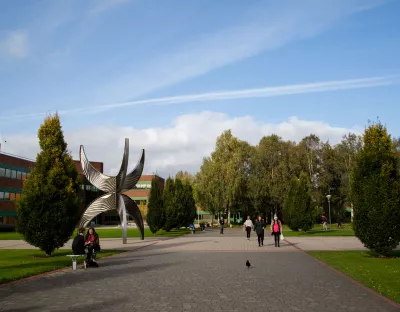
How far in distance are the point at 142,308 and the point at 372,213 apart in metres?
11.7

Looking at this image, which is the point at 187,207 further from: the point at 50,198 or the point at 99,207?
the point at 50,198

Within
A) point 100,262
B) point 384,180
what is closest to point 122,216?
point 100,262

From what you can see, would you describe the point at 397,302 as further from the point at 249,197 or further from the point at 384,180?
the point at 249,197

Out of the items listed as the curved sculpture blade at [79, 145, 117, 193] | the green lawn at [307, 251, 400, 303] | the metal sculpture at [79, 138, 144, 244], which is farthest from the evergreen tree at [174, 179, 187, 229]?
the green lawn at [307, 251, 400, 303]

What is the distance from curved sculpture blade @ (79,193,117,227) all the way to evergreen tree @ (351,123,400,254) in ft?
58.4

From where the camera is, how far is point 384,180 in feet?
55.2

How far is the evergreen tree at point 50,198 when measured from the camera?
19312 millimetres

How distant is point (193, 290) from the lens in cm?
995

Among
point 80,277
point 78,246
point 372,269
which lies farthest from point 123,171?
point 372,269

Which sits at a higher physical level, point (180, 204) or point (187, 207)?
point (180, 204)

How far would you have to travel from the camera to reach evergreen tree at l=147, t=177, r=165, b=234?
137 feet

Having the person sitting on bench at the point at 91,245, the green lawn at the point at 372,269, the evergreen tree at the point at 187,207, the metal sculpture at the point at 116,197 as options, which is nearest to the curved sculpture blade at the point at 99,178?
the metal sculpture at the point at 116,197

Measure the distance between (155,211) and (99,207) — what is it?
12.5 meters

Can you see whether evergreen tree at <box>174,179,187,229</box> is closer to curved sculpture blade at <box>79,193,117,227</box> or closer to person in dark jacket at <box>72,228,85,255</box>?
curved sculpture blade at <box>79,193,117,227</box>
